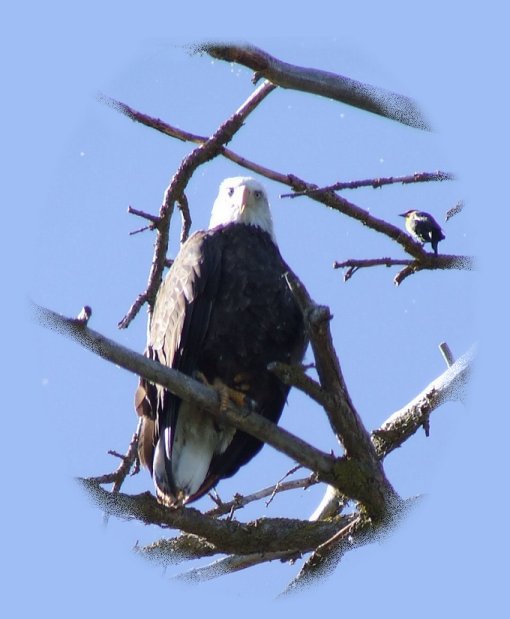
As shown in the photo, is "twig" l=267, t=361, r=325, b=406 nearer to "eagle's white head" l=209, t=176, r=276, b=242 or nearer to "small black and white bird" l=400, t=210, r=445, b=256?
"small black and white bird" l=400, t=210, r=445, b=256

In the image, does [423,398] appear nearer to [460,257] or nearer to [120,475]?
[460,257]

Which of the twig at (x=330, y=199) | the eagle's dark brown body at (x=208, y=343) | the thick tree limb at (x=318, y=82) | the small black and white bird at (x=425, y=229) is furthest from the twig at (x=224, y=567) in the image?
the thick tree limb at (x=318, y=82)

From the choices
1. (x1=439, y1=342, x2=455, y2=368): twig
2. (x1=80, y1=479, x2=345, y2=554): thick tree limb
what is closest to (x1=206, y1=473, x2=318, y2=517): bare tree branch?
(x1=80, y1=479, x2=345, y2=554): thick tree limb

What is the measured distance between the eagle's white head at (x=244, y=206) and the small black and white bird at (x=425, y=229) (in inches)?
32.6

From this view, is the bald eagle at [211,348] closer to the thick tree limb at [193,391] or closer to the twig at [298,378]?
the thick tree limb at [193,391]

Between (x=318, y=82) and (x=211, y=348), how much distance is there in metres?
1.48

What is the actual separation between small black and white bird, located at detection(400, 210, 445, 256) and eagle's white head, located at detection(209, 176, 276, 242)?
829 millimetres

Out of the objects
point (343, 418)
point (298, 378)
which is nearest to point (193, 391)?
point (298, 378)

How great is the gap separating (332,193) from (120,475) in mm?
1647

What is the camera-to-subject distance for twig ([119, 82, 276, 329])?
15.6ft

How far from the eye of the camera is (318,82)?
432 cm

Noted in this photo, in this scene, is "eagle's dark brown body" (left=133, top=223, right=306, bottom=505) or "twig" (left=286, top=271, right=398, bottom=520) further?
"eagle's dark brown body" (left=133, top=223, right=306, bottom=505)

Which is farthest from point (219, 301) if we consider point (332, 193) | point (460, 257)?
point (460, 257)

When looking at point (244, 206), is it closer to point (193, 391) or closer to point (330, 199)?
point (330, 199)
